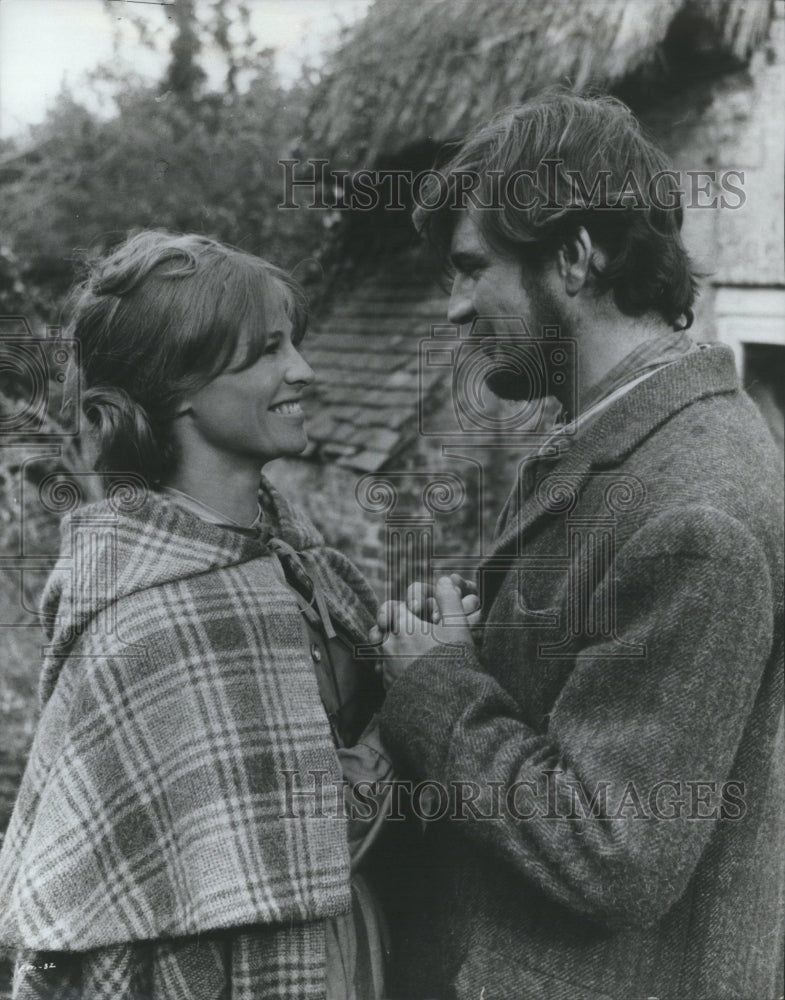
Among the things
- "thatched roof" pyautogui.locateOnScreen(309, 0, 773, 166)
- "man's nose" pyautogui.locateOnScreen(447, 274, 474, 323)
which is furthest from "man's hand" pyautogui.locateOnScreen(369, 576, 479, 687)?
"thatched roof" pyautogui.locateOnScreen(309, 0, 773, 166)

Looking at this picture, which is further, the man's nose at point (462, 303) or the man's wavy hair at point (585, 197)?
the man's nose at point (462, 303)

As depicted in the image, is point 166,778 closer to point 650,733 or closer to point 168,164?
point 650,733

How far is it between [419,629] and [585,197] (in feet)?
3.09

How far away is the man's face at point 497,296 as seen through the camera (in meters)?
2.06

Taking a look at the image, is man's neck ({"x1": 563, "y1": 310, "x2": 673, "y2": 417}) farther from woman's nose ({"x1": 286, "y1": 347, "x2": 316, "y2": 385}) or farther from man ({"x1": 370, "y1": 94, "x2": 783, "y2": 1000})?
woman's nose ({"x1": 286, "y1": 347, "x2": 316, "y2": 385})

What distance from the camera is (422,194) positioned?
2291mm

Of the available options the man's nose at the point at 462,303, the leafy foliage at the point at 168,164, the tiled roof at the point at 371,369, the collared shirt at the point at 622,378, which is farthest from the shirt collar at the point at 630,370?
the leafy foliage at the point at 168,164

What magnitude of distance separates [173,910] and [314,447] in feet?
13.3

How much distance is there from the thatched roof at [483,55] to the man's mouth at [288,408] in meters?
2.48

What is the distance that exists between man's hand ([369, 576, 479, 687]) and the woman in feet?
0.56

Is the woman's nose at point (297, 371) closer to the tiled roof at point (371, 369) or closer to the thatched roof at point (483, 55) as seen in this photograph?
the thatched roof at point (483, 55)

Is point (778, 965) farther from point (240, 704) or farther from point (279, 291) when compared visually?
point (279, 291)

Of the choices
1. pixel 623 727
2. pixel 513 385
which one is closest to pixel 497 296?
pixel 513 385

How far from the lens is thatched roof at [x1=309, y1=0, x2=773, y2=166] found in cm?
425
